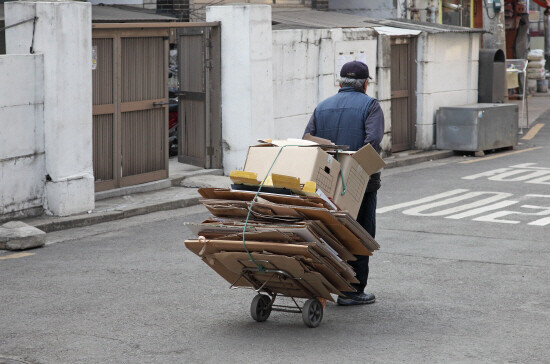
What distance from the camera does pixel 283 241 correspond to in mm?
6605

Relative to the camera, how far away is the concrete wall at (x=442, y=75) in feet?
62.5

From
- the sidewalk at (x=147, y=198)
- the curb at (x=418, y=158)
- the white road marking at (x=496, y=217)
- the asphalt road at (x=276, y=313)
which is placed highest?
the curb at (x=418, y=158)

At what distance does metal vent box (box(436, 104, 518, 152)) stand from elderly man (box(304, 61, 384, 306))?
11.2 meters

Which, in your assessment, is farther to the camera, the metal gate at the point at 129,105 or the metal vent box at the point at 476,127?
the metal vent box at the point at 476,127

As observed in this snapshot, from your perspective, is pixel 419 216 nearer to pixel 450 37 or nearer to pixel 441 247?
pixel 441 247

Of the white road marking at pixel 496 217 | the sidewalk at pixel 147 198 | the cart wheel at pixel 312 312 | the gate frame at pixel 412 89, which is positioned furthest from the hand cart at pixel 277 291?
the gate frame at pixel 412 89

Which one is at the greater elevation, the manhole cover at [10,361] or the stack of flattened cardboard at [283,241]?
the stack of flattened cardboard at [283,241]

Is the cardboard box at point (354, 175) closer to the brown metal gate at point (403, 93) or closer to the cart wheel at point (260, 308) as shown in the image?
the cart wheel at point (260, 308)

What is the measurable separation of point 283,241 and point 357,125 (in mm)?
1522

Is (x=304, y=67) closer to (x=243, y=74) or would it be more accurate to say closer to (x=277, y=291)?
(x=243, y=74)

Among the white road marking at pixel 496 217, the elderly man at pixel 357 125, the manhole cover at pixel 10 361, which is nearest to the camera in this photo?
the manhole cover at pixel 10 361

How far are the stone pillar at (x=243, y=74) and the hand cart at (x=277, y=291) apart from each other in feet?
25.4

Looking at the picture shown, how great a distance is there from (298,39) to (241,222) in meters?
9.64

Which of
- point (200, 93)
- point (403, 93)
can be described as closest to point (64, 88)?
point (200, 93)
